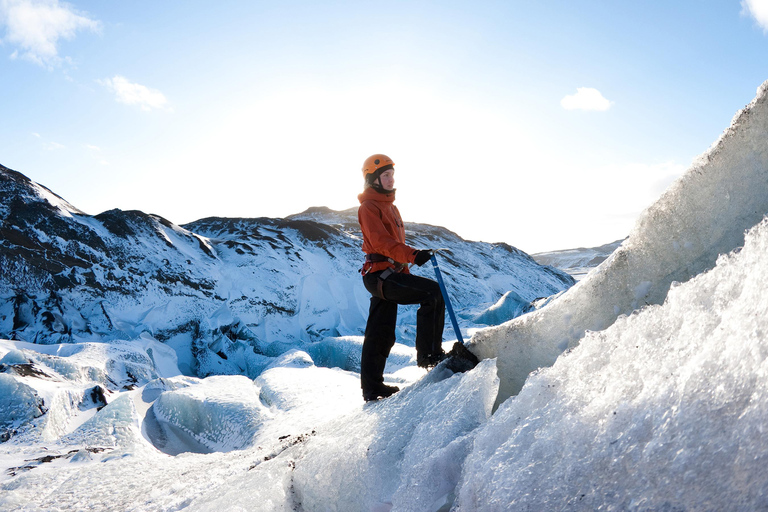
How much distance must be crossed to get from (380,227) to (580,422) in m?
2.17

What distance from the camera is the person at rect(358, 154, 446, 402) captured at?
10.2ft

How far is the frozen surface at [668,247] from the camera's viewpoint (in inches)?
72.8

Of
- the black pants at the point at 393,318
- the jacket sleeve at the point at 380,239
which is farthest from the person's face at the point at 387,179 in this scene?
the black pants at the point at 393,318

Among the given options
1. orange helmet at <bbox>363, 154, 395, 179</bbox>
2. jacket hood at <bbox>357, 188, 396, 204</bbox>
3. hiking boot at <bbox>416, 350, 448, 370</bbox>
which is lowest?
hiking boot at <bbox>416, 350, 448, 370</bbox>

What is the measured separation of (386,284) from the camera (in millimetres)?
3242

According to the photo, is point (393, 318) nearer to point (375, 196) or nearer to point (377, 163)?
point (375, 196)

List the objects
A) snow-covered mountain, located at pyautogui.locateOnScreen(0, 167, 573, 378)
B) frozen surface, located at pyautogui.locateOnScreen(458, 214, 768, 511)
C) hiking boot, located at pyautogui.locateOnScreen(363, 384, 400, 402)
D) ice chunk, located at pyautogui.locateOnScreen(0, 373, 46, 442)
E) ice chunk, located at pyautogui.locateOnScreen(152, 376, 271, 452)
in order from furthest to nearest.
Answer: snow-covered mountain, located at pyautogui.locateOnScreen(0, 167, 573, 378) < ice chunk, located at pyautogui.locateOnScreen(152, 376, 271, 452) < ice chunk, located at pyautogui.locateOnScreen(0, 373, 46, 442) < hiking boot, located at pyautogui.locateOnScreen(363, 384, 400, 402) < frozen surface, located at pyautogui.locateOnScreen(458, 214, 768, 511)

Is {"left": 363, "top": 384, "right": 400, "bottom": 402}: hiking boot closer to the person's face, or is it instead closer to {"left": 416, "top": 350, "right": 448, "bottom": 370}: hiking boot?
{"left": 416, "top": 350, "right": 448, "bottom": 370}: hiking boot

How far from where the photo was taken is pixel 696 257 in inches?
79.5

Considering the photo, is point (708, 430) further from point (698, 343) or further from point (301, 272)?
point (301, 272)

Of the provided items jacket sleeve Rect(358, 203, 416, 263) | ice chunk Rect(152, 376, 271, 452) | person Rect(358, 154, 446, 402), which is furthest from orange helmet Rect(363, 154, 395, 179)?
ice chunk Rect(152, 376, 271, 452)

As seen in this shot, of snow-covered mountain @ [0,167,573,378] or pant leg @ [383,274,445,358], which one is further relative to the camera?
snow-covered mountain @ [0,167,573,378]

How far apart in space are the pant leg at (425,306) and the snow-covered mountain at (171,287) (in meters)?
8.73

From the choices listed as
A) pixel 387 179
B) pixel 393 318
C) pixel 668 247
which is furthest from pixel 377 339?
pixel 668 247
